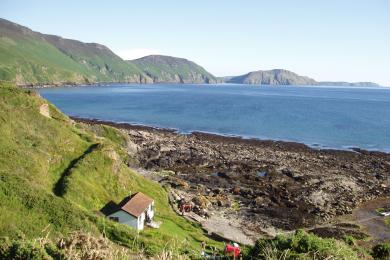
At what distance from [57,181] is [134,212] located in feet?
34.8

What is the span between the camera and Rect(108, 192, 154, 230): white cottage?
42.7 metres

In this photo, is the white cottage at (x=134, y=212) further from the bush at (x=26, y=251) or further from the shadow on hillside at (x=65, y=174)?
the bush at (x=26, y=251)

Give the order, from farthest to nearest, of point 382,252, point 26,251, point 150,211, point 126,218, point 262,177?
1. point 262,177
2. point 150,211
3. point 126,218
4. point 382,252
5. point 26,251

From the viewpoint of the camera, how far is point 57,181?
47812 mm

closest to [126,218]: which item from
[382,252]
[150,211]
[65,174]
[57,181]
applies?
[150,211]

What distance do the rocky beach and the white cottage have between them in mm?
10719

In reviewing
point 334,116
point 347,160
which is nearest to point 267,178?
point 347,160

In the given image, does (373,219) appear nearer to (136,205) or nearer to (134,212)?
(136,205)

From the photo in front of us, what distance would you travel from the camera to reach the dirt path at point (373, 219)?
175ft

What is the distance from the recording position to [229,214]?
5628 centimetres

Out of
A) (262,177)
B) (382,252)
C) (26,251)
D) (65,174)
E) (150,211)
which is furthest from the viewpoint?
(262,177)

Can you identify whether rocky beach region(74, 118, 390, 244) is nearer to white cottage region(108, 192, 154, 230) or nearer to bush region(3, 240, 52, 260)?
white cottage region(108, 192, 154, 230)

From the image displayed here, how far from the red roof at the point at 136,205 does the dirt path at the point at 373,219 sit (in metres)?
28.0

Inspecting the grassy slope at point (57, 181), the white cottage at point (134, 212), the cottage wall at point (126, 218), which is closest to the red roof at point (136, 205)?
Answer: the white cottage at point (134, 212)
